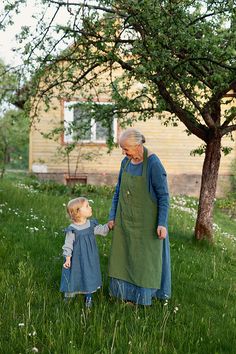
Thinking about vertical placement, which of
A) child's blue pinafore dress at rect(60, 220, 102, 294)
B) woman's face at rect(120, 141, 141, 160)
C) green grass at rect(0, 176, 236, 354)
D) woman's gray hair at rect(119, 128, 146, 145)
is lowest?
green grass at rect(0, 176, 236, 354)

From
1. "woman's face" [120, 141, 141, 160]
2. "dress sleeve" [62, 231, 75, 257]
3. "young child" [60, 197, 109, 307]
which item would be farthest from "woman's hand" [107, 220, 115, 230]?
"woman's face" [120, 141, 141, 160]

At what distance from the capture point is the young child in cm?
458

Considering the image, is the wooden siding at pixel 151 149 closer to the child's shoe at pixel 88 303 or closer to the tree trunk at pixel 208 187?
the tree trunk at pixel 208 187

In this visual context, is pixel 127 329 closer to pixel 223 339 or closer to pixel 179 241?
pixel 223 339

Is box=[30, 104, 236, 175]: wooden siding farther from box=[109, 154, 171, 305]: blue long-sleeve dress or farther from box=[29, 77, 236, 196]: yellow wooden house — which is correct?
box=[109, 154, 171, 305]: blue long-sleeve dress

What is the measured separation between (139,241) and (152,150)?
595 inches

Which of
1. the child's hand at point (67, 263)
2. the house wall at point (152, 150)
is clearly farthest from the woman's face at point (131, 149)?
the house wall at point (152, 150)

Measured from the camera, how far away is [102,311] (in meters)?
4.32

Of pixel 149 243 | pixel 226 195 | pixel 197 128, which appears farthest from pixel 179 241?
pixel 226 195

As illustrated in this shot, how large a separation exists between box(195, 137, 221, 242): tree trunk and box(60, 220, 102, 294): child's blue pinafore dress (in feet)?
15.1

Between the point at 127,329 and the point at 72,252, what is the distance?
0.98 meters

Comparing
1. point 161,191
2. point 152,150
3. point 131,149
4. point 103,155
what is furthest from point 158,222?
point 152,150

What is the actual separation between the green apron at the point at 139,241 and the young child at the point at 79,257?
38cm

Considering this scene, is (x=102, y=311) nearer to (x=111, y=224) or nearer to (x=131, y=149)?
(x=111, y=224)
